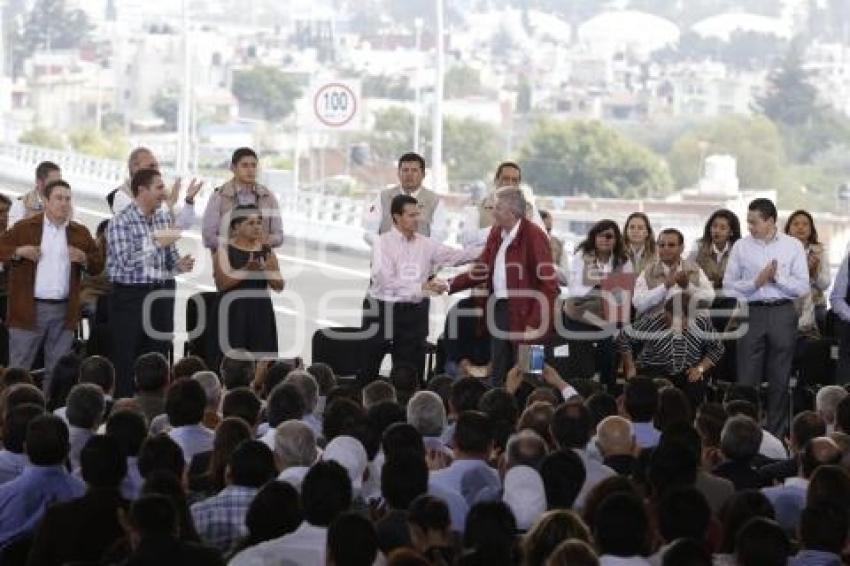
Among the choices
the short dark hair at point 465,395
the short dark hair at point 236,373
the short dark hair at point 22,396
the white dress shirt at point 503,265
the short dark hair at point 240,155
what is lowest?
the short dark hair at point 236,373

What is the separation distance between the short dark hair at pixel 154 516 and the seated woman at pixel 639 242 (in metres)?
7.02

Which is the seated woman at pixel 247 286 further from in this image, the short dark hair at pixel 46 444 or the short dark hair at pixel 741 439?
the short dark hair at pixel 46 444

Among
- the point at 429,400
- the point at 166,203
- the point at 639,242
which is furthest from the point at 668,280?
the point at 429,400

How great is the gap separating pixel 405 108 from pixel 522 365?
88.3 m

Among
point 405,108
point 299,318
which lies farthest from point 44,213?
point 405,108

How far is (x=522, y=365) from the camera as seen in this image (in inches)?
491

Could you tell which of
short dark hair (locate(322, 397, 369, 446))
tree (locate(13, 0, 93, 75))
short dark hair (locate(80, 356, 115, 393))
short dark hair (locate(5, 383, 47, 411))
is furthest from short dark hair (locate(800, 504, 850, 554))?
tree (locate(13, 0, 93, 75))

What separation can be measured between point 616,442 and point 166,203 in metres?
4.92

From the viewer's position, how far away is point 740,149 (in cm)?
8944

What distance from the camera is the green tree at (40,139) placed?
90.2m

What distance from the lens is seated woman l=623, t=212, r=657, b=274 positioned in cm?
1328

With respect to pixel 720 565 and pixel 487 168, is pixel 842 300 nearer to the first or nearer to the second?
pixel 720 565

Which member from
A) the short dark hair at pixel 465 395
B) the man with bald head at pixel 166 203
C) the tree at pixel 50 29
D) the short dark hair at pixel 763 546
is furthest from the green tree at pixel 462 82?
the short dark hair at pixel 763 546

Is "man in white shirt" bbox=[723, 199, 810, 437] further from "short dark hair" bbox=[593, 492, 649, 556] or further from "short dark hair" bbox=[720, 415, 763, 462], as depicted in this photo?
"short dark hair" bbox=[593, 492, 649, 556]
